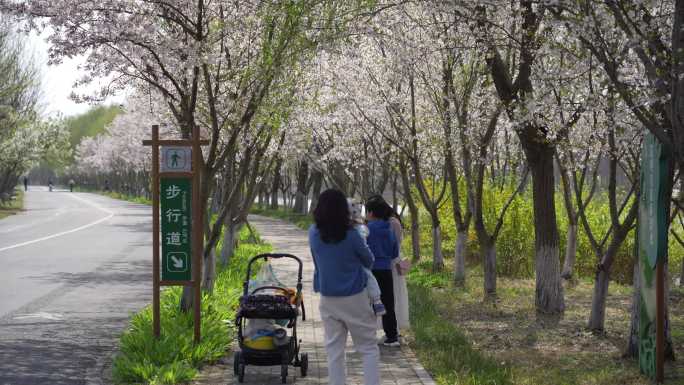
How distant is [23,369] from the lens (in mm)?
8297

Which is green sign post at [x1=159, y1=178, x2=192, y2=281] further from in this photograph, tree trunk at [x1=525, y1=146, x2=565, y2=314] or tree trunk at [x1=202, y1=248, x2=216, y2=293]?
tree trunk at [x1=525, y1=146, x2=565, y2=314]

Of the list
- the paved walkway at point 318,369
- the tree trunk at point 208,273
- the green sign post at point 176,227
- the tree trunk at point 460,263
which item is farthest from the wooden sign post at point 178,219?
the tree trunk at point 460,263

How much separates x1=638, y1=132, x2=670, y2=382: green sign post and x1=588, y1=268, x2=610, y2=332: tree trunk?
211cm

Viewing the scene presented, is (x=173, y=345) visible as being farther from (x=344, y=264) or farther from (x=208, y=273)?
(x=208, y=273)

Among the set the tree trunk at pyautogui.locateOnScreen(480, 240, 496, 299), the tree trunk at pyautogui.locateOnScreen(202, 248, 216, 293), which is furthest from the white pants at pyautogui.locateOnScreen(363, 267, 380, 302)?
the tree trunk at pyautogui.locateOnScreen(480, 240, 496, 299)

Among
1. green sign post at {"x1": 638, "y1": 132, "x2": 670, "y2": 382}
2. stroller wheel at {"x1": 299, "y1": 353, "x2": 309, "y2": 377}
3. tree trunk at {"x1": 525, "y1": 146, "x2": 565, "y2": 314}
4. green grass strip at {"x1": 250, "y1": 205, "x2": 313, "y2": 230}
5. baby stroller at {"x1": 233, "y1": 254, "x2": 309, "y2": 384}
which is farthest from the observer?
green grass strip at {"x1": 250, "y1": 205, "x2": 313, "y2": 230}

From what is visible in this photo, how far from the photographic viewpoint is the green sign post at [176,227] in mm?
8656

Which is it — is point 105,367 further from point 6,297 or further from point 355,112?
point 355,112

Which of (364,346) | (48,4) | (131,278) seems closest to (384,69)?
(131,278)

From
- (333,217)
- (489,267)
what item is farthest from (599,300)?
(333,217)

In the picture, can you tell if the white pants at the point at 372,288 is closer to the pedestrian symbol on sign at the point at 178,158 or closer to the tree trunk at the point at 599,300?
the pedestrian symbol on sign at the point at 178,158

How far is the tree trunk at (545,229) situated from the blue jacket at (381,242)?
9.05 feet

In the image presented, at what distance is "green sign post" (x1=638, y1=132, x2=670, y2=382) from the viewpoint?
22.6ft

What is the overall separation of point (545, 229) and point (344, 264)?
544cm
